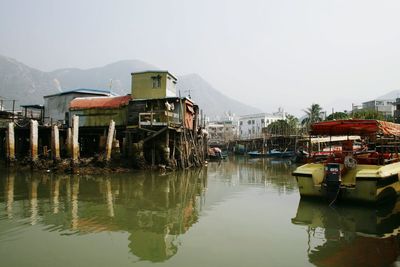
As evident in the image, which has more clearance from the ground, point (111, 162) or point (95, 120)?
point (95, 120)

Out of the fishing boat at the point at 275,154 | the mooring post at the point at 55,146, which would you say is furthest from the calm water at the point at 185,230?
the fishing boat at the point at 275,154

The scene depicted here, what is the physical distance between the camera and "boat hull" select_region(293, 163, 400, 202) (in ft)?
37.0

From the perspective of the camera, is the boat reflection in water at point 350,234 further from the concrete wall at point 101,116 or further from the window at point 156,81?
the concrete wall at point 101,116

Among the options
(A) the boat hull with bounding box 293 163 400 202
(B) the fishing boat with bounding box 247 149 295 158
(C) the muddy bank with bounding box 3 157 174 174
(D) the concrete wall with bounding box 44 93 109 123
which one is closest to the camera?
(A) the boat hull with bounding box 293 163 400 202

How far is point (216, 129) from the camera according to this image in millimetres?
98938

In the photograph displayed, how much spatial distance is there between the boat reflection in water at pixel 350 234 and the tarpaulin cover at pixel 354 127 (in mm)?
2821

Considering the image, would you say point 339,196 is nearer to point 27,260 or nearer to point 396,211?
point 396,211

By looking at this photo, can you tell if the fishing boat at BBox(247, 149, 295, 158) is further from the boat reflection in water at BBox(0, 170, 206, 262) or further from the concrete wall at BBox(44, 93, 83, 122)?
the boat reflection in water at BBox(0, 170, 206, 262)

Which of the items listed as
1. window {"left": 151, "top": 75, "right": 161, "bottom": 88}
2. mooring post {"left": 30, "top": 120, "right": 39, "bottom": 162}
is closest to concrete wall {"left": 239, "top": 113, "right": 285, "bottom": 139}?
window {"left": 151, "top": 75, "right": 161, "bottom": 88}

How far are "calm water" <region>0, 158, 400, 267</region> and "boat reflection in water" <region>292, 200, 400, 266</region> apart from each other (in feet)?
0.07

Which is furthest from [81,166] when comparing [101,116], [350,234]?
[350,234]

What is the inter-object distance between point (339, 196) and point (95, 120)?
22.0 metres

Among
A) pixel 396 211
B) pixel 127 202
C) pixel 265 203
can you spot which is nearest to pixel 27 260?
pixel 127 202

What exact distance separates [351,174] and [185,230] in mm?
6818
